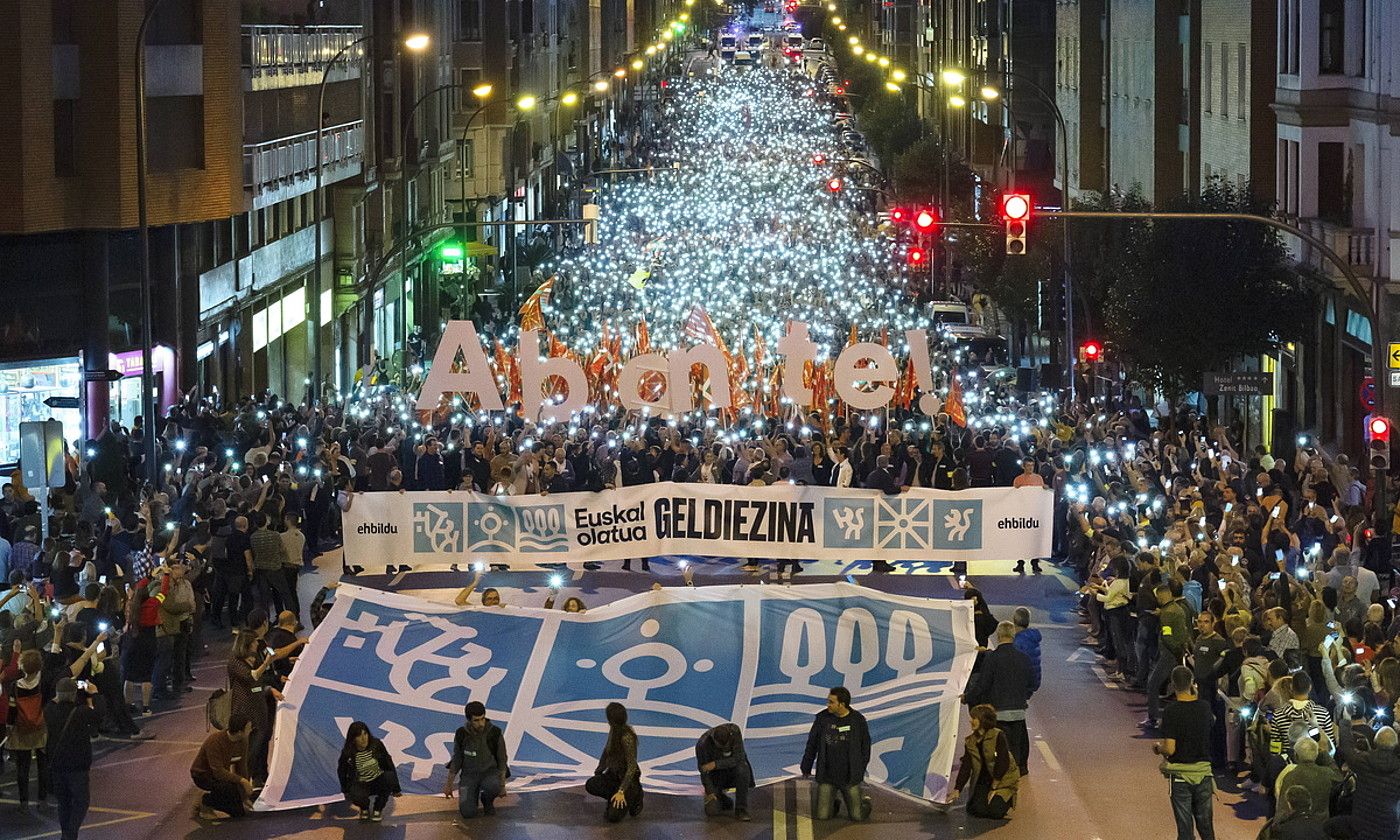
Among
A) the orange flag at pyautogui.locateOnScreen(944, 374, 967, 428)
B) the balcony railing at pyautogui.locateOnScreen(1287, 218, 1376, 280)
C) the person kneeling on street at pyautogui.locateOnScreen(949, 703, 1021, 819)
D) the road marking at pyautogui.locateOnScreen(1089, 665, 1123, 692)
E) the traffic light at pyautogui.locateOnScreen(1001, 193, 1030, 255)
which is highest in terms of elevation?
the traffic light at pyautogui.locateOnScreen(1001, 193, 1030, 255)

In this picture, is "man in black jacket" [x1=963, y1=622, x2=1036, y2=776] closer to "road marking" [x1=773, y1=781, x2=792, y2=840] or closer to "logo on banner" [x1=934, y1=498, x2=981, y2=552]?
"road marking" [x1=773, y1=781, x2=792, y2=840]

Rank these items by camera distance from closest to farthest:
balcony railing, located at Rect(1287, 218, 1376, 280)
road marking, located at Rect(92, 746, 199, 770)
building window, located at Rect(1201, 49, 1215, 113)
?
road marking, located at Rect(92, 746, 199, 770) < balcony railing, located at Rect(1287, 218, 1376, 280) < building window, located at Rect(1201, 49, 1215, 113)

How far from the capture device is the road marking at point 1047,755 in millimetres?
20047

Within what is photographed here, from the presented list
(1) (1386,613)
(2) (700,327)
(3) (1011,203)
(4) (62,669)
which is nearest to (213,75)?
(2) (700,327)

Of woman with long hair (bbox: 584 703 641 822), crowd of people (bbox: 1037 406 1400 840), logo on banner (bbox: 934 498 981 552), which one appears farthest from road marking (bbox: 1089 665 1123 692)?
woman with long hair (bbox: 584 703 641 822)

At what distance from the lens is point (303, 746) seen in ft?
59.6

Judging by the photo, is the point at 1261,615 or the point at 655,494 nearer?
the point at 1261,615

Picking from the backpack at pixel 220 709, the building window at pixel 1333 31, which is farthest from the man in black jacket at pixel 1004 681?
the building window at pixel 1333 31

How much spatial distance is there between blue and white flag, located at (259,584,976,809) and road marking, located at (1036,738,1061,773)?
67.7 inches

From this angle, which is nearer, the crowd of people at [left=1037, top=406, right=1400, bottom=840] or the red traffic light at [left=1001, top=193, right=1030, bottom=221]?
the crowd of people at [left=1037, top=406, right=1400, bottom=840]

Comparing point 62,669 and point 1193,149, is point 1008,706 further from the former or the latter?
point 1193,149

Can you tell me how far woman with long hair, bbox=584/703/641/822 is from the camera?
1778 cm

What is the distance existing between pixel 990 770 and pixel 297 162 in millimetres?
36780

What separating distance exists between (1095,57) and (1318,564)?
49479 millimetres
